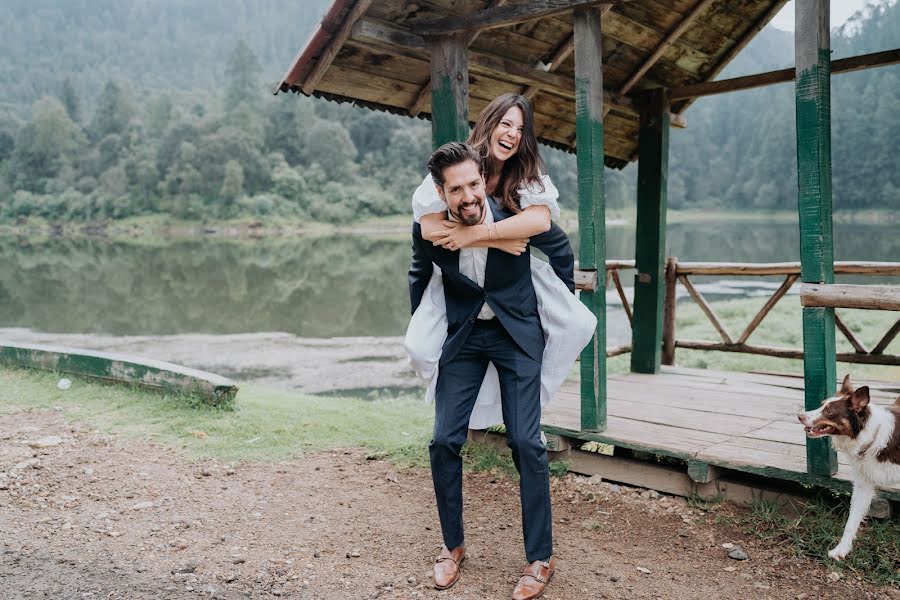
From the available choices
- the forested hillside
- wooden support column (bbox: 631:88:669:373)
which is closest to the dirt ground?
wooden support column (bbox: 631:88:669:373)

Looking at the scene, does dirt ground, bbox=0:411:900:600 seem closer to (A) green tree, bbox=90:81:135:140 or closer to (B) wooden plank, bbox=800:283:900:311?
(B) wooden plank, bbox=800:283:900:311

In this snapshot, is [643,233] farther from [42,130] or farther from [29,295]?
[42,130]

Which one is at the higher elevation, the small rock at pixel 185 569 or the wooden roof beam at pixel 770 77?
the wooden roof beam at pixel 770 77

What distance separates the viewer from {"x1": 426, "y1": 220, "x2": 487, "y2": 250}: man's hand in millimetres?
3049

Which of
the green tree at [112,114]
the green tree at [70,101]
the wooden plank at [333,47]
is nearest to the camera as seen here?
the wooden plank at [333,47]

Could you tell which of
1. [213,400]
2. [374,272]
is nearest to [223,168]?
[374,272]

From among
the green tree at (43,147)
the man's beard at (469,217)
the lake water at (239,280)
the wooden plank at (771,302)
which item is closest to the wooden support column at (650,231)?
the wooden plank at (771,302)

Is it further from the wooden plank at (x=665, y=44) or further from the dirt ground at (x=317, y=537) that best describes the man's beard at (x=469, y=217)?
the wooden plank at (x=665, y=44)

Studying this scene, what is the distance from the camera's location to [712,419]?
5082 mm

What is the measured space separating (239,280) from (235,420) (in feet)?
65.6

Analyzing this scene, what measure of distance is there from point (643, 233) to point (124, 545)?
4.91 meters

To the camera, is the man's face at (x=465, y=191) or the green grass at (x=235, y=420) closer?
the man's face at (x=465, y=191)

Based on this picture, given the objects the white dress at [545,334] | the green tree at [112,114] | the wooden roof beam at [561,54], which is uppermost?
the green tree at [112,114]

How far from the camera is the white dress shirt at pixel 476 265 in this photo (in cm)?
320
